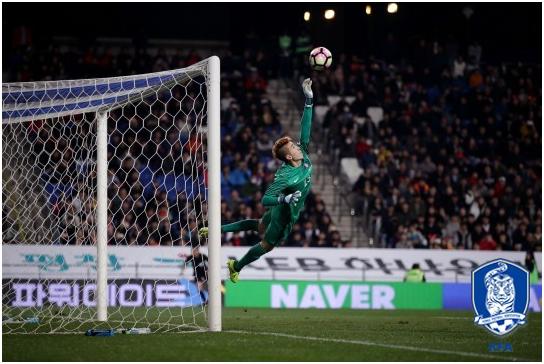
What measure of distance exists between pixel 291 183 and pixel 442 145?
52.2 ft

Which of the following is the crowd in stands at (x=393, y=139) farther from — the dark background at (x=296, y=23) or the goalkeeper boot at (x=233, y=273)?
the goalkeeper boot at (x=233, y=273)

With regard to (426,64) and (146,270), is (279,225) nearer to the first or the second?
(146,270)

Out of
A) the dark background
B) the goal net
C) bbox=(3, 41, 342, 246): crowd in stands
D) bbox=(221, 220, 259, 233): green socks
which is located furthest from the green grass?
the dark background

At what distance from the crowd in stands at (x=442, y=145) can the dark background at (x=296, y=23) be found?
0.99 meters

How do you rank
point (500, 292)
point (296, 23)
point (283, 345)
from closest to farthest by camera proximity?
point (283, 345)
point (500, 292)
point (296, 23)

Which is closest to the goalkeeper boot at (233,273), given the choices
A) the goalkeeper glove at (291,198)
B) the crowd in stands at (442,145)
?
the goalkeeper glove at (291,198)

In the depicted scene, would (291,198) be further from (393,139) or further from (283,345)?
(393,139)

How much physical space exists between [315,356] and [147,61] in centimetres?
1868

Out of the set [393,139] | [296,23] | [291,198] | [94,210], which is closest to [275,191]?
[291,198]

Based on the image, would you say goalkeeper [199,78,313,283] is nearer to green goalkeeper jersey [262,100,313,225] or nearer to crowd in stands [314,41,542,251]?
green goalkeeper jersey [262,100,313,225]

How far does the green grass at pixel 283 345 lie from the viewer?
880 cm

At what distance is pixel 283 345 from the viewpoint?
9664mm

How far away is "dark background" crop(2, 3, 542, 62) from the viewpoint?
1136 inches

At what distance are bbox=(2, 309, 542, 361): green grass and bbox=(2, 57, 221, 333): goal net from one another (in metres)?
0.85
